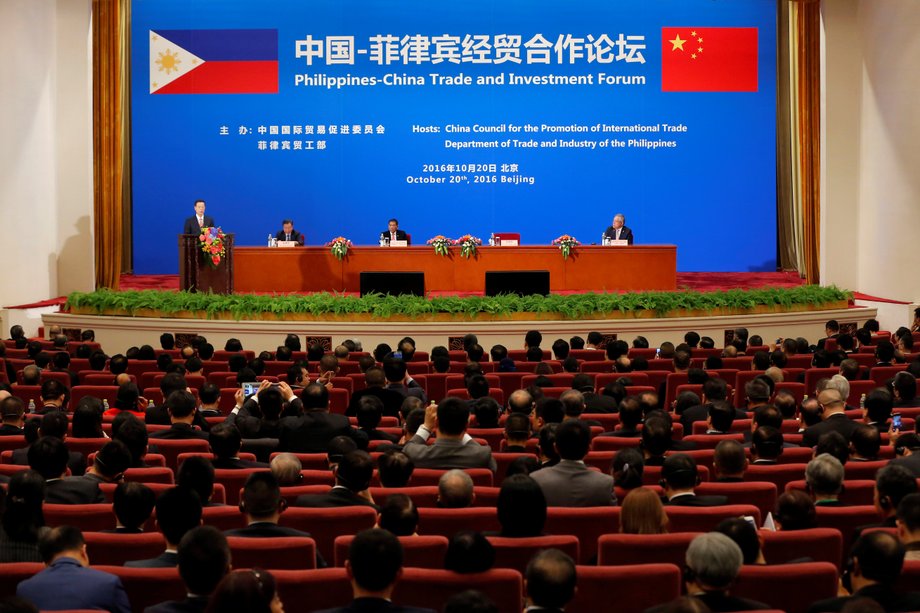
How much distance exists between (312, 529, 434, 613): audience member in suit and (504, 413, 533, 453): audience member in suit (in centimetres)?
259

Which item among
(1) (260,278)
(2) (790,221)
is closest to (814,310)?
(2) (790,221)

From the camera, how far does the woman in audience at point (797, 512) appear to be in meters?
4.11

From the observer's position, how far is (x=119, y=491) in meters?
4.10

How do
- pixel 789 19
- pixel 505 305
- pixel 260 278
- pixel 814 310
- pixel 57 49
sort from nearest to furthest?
pixel 505 305 < pixel 814 310 < pixel 260 278 < pixel 57 49 < pixel 789 19

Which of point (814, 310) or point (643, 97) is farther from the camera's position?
point (643, 97)

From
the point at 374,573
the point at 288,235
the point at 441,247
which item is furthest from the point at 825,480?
the point at 288,235

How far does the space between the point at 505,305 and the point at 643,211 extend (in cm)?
558

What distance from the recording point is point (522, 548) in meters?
3.78

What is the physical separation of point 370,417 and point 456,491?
1967 millimetres

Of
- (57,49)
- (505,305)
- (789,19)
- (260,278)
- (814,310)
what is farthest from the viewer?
(789,19)

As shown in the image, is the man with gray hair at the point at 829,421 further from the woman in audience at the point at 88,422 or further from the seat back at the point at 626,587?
the woman in audience at the point at 88,422

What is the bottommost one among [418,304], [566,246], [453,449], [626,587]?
[626,587]

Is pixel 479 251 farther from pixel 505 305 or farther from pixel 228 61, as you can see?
pixel 228 61

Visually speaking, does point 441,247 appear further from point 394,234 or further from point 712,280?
point 712,280
